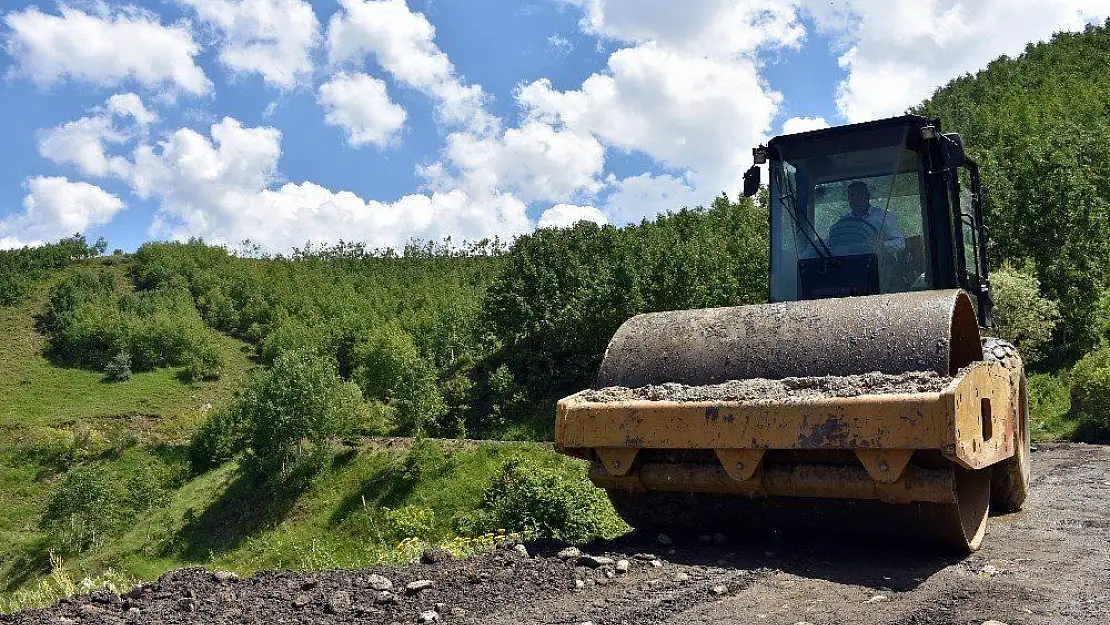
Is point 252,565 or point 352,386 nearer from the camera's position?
point 252,565

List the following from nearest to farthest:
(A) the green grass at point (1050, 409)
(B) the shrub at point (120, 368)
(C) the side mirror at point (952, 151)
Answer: (C) the side mirror at point (952, 151), (A) the green grass at point (1050, 409), (B) the shrub at point (120, 368)

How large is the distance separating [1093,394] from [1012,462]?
12.8 meters

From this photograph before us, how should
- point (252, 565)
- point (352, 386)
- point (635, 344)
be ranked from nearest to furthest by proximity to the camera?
point (635, 344), point (252, 565), point (352, 386)

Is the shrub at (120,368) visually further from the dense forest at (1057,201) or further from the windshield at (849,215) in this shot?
the windshield at (849,215)

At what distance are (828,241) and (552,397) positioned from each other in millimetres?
31327

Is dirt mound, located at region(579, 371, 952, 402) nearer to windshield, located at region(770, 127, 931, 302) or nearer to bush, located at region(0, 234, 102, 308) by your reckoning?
windshield, located at region(770, 127, 931, 302)

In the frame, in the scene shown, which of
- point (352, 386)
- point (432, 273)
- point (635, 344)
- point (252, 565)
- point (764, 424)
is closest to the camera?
point (764, 424)

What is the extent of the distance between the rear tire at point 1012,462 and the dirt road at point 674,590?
34.4 inches

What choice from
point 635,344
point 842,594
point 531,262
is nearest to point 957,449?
point 842,594

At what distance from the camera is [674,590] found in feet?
A: 12.9

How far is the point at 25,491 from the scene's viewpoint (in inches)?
1969

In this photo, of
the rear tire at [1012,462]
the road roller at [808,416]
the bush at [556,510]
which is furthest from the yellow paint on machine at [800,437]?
the bush at [556,510]

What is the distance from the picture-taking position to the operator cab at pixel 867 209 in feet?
20.7

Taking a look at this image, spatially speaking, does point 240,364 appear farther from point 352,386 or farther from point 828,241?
point 828,241
